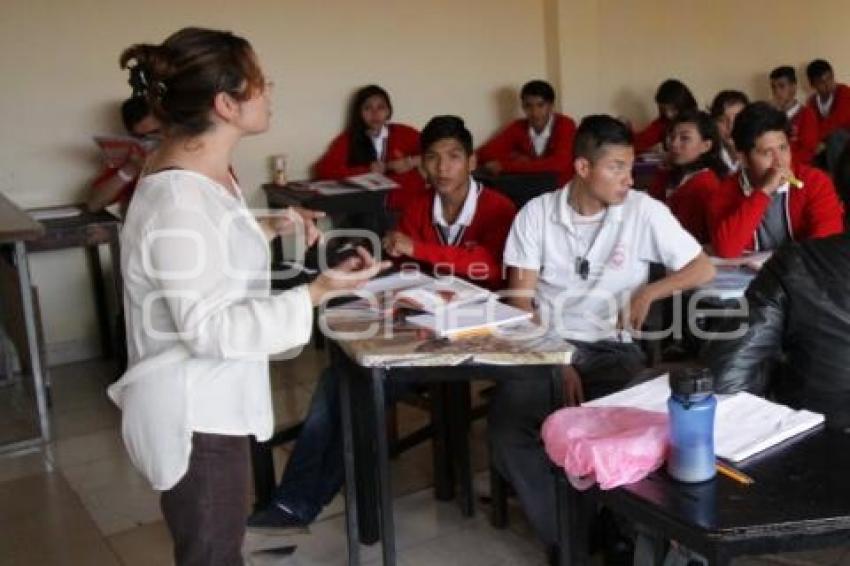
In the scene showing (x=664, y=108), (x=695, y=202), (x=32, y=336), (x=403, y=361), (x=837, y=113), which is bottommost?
(x=32, y=336)

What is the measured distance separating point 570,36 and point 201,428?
486 centimetres

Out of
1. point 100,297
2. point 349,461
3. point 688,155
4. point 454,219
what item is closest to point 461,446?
point 349,461

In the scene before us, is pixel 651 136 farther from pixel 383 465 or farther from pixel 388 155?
pixel 383 465

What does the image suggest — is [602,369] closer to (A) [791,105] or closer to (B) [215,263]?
(B) [215,263]

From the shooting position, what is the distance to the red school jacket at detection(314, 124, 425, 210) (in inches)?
201

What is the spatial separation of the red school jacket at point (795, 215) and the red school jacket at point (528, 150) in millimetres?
2312

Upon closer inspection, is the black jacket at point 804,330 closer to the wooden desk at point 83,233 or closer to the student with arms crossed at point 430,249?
the student with arms crossed at point 430,249

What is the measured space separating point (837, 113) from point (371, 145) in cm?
346

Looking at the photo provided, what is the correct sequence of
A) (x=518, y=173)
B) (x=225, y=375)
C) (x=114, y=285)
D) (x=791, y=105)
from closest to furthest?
1. (x=225, y=375)
2. (x=114, y=285)
3. (x=518, y=173)
4. (x=791, y=105)

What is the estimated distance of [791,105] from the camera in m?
6.51

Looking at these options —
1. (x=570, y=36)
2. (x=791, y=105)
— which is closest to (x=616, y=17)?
(x=570, y=36)

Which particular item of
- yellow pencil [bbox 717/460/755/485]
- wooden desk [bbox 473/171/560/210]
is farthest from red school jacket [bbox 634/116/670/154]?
yellow pencil [bbox 717/460/755/485]

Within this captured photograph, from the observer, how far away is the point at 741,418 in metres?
1.55

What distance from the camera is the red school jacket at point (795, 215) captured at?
282cm
